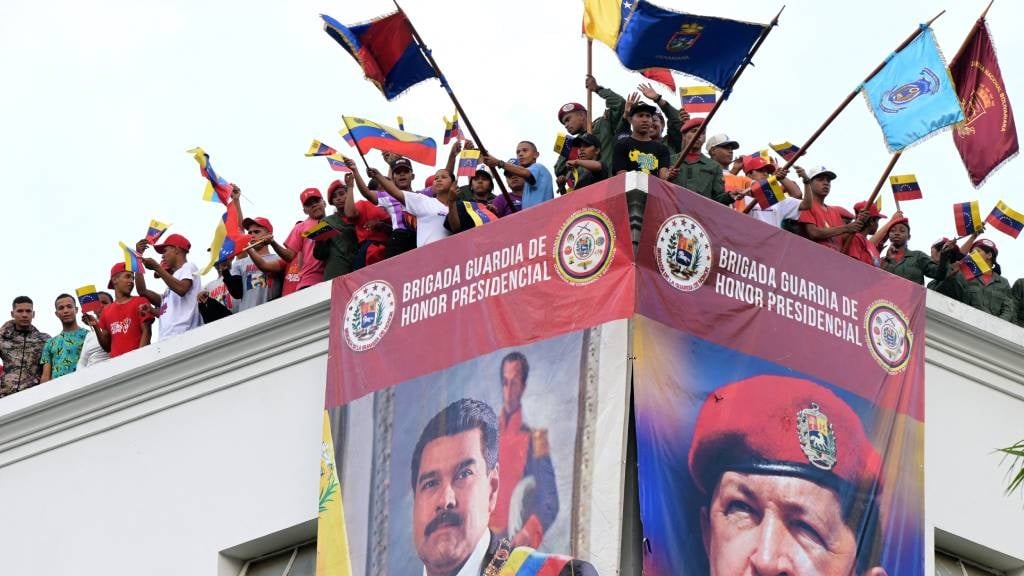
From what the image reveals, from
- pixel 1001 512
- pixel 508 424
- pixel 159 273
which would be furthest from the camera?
pixel 159 273

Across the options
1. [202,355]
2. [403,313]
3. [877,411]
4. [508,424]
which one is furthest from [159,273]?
[877,411]

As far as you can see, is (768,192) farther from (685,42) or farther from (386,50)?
(386,50)

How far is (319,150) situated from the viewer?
28000 mm

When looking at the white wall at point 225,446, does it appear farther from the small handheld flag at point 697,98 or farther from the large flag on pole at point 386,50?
the small handheld flag at point 697,98

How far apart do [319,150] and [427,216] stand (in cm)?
176

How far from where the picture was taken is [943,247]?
92.3ft

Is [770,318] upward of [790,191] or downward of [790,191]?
downward

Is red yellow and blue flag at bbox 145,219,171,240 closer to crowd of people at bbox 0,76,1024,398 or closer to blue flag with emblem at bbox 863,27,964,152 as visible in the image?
crowd of people at bbox 0,76,1024,398

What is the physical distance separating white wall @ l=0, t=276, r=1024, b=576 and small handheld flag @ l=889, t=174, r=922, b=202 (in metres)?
2.39

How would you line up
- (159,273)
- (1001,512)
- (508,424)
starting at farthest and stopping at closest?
(159,273) → (1001,512) → (508,424)

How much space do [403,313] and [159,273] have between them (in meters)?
3.69

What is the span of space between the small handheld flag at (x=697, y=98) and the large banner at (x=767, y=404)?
4.19 meters

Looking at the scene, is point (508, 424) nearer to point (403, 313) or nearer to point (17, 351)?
point (403, 313)

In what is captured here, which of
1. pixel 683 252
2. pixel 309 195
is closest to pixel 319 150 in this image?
pixel 309 195
